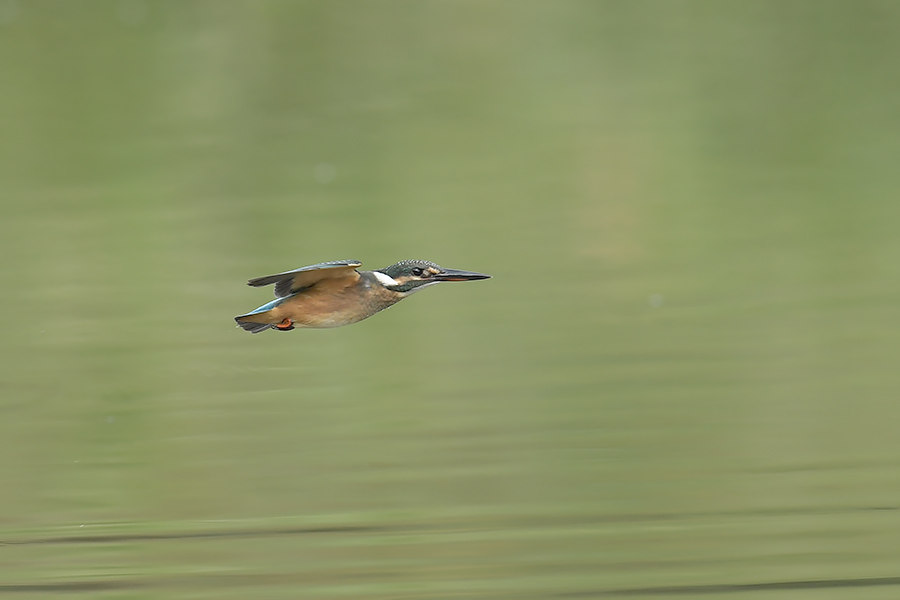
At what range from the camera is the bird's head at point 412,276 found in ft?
16.2

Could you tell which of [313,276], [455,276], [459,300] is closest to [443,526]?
[455,276]

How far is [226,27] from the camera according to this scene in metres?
12.4

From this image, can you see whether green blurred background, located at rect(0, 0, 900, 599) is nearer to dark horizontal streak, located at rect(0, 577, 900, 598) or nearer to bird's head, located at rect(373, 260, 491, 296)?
Result: dark horizontal streak, located at rect(0, 577, 900, 598)

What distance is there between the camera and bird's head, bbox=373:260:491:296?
4949 mm

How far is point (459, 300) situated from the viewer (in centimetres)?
790

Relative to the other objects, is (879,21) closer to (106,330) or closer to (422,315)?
(422,315)

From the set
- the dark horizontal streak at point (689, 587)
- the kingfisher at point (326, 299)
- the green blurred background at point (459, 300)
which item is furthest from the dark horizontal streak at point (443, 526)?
the kingfisher at point (326, 299)

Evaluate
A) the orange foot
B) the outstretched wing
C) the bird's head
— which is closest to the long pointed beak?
the bird's head

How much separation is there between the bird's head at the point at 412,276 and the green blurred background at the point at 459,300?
2.53 ft

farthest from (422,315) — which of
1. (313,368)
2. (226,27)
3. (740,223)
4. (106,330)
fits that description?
(226,27)

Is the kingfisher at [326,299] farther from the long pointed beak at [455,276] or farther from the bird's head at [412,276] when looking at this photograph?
the long pointed beak at [455,276]

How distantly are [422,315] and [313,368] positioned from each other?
3.07 ft

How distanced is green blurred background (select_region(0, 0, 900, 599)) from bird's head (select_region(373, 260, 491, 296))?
771 mm

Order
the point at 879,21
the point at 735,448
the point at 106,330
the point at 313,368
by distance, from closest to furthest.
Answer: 1. the point at 735,448
2. the point at 313,368
3. the point at 106,330
4. the point at 879,21
